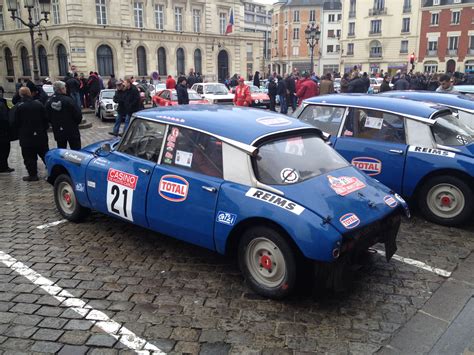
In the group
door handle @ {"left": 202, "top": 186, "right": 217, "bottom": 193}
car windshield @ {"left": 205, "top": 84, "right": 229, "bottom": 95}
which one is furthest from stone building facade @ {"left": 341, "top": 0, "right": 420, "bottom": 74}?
door handle @ {"left": 202, "top": 186, "right": 217, "bottom": 193}

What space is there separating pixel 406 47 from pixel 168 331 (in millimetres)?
67079

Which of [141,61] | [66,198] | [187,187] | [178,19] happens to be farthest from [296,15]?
[187,187]

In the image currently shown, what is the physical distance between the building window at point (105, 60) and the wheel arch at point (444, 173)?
38.0 metres

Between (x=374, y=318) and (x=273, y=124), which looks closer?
(x=374, y=318)

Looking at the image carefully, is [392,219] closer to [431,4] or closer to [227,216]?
[227,216]

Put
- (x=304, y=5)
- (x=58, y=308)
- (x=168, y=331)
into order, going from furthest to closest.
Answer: (x=304, y=5)
(x=58, y=308)
(x=168, y=331)

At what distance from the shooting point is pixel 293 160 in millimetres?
4395

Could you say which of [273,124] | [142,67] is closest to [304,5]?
[142,67]

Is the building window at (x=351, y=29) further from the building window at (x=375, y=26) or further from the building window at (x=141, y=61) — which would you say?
the building window at (x=141, y=61)

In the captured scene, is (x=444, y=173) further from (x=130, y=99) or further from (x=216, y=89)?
(x=216, y=89)

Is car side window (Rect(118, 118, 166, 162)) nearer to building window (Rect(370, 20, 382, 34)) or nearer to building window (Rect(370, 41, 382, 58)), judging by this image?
building window (Rect(370, 41, 382, 58))

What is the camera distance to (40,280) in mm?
4547

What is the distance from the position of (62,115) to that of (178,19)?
40.0 meters

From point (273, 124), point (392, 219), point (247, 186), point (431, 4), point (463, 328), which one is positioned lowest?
point (463, 328)
